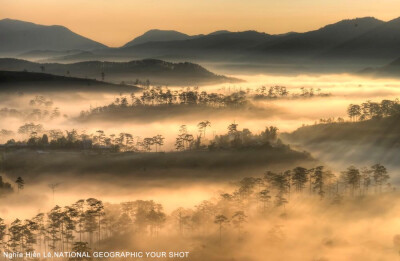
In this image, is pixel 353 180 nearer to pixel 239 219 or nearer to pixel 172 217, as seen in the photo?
pixel 239 219

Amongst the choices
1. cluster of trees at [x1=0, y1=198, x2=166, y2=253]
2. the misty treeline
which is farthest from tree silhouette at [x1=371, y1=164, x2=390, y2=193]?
cluster of trees at [x1=0, y1=198, x2=166, y2=253]

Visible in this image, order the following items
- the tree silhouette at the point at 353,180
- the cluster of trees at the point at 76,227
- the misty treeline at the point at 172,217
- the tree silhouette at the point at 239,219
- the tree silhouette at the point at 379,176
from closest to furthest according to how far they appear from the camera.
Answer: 1. the cluster of trees at the point at 76,227
2. the misty treeline at the point at 172,217
3. the tree silhouette at the point at 239,219
4. the tree silhouette at the point at 353,180
5. the tree silhouette at the point at 379,176

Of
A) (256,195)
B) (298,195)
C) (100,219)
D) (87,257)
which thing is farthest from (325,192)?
(87,257)

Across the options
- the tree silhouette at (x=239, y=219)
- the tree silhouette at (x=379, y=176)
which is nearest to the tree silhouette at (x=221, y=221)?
the tree silhouette at (x=239, y=219)

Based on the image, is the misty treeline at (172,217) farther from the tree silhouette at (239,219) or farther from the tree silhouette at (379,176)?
the tree silhouette at (379,176)

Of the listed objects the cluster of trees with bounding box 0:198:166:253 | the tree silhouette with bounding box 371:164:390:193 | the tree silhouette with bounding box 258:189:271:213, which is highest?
the tree silhouette with bounding box 371:164:390:193

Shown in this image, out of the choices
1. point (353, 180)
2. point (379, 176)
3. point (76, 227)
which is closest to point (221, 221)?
point (76, 227)

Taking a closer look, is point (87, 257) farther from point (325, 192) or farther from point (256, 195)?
point (325, 192)

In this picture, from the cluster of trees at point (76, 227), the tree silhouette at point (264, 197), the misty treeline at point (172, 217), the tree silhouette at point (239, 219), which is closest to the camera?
the cluster of trees at point (76, 227)

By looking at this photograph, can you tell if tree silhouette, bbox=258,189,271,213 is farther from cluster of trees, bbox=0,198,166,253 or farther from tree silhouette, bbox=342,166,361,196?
cluster of trees, bbox=0,198,166,253

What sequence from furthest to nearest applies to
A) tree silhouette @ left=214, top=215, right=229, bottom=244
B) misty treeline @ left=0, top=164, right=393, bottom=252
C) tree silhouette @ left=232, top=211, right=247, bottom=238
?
tree silhouette @ left=232, top=211, right=247, bottom=238, tree silhouette @ left=214, top=215, right=229, bottom=244, misty treeline @ left=0, top=164, right=393, bottom=252
